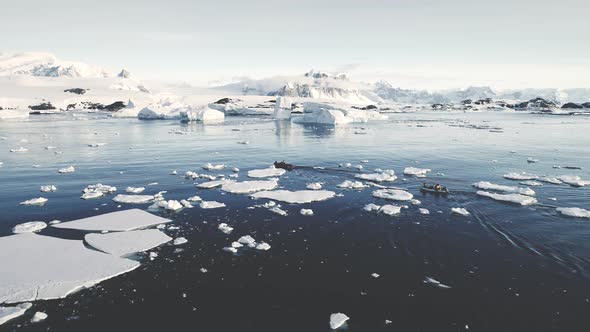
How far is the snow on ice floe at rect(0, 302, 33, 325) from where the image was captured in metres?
Result: 5.82

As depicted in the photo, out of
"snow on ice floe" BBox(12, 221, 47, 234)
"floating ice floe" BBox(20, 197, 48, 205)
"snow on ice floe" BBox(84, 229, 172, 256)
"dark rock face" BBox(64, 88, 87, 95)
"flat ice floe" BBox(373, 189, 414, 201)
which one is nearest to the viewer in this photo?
"snow on ice floe" BBox(84, 229, 172, 256)

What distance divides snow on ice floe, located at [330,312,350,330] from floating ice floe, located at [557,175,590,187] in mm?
13252

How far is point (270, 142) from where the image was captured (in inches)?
1156

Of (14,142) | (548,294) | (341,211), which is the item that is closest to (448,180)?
(341,211)

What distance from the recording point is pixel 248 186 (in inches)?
555

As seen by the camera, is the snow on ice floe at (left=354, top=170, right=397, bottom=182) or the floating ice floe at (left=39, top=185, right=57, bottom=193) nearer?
the floating ice floe at (left=39, top=185, right=57, bottom=193)

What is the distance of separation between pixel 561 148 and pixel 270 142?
20856 millimetres

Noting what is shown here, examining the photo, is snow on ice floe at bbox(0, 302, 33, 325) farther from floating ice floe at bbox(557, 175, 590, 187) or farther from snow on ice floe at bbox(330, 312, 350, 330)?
floating ice floe at bbox(557, 175, 590, 187)

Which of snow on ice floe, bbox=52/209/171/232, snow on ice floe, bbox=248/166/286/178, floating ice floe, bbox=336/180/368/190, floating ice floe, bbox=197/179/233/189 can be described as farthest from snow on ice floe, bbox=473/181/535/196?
snow on ice floe, bbox=52/209/171/232

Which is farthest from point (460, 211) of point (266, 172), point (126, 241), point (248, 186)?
point (126, 241)

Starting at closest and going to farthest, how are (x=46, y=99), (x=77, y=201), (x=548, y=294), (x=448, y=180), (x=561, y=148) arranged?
(x=548, y=294)
(x=77, y=201)
(x=448, y=180)
(x=561, y=148)
(x=46, y=99)

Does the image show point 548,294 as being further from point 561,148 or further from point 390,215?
point 561,148

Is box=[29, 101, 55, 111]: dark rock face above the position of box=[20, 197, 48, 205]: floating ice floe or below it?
above

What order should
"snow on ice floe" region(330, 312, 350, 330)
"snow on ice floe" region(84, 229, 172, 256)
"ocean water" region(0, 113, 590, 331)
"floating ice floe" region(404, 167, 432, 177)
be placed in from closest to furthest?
1. "snow on ice floe" region(330, 312, 350, 330)
2. "ocean water" region(0, 113, 590, 331)
3. "snow on ice floe" region(84, 229, 172, 256)
4. "floating ice floe" region(404, 167, 432, 177)
